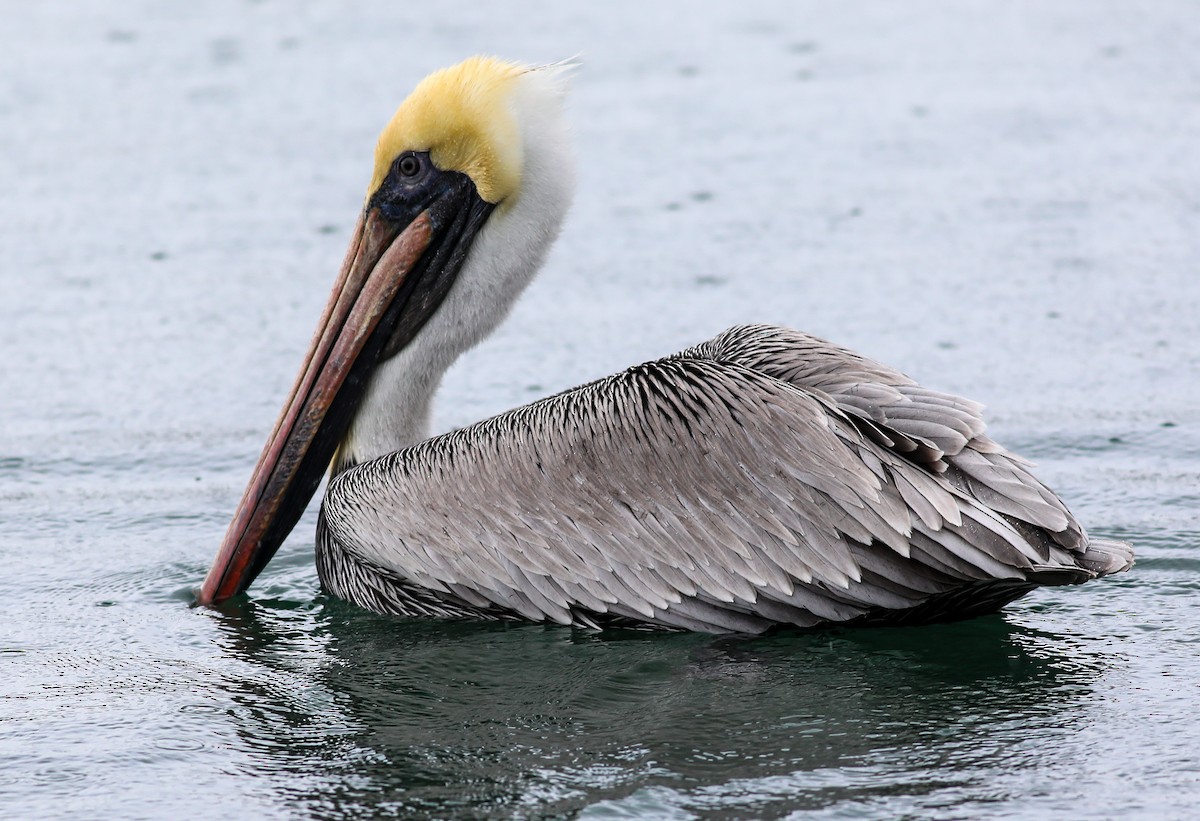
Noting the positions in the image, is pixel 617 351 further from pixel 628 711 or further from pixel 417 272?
pixel 628 711

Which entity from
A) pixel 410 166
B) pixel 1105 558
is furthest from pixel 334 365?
pixel 1105 558

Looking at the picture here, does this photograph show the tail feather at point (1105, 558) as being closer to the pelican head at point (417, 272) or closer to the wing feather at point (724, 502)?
the wing feather at point (724, 502)

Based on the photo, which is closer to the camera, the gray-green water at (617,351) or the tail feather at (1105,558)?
the gray-green water at (617,351)

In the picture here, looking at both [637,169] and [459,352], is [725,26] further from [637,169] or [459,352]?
[459,352]

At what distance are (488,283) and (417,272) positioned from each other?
23 cm

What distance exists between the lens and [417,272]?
5461mm

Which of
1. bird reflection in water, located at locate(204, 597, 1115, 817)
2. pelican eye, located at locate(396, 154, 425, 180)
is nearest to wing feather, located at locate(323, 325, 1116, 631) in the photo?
bird reflection in water, located at locate(204, 597, 1115, 817)

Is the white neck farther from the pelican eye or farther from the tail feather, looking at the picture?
the tail feather

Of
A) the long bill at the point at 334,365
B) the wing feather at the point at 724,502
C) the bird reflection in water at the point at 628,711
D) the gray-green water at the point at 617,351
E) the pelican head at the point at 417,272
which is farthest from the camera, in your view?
the long bill at the point at 334,365

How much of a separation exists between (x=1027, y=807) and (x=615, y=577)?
1.41m

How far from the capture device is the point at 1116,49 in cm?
1107

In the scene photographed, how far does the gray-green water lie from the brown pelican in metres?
0.16

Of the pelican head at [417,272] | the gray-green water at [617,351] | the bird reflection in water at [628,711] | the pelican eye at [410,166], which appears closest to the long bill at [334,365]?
the pelican head at [417,272]

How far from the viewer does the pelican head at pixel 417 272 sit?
5.31 metres
